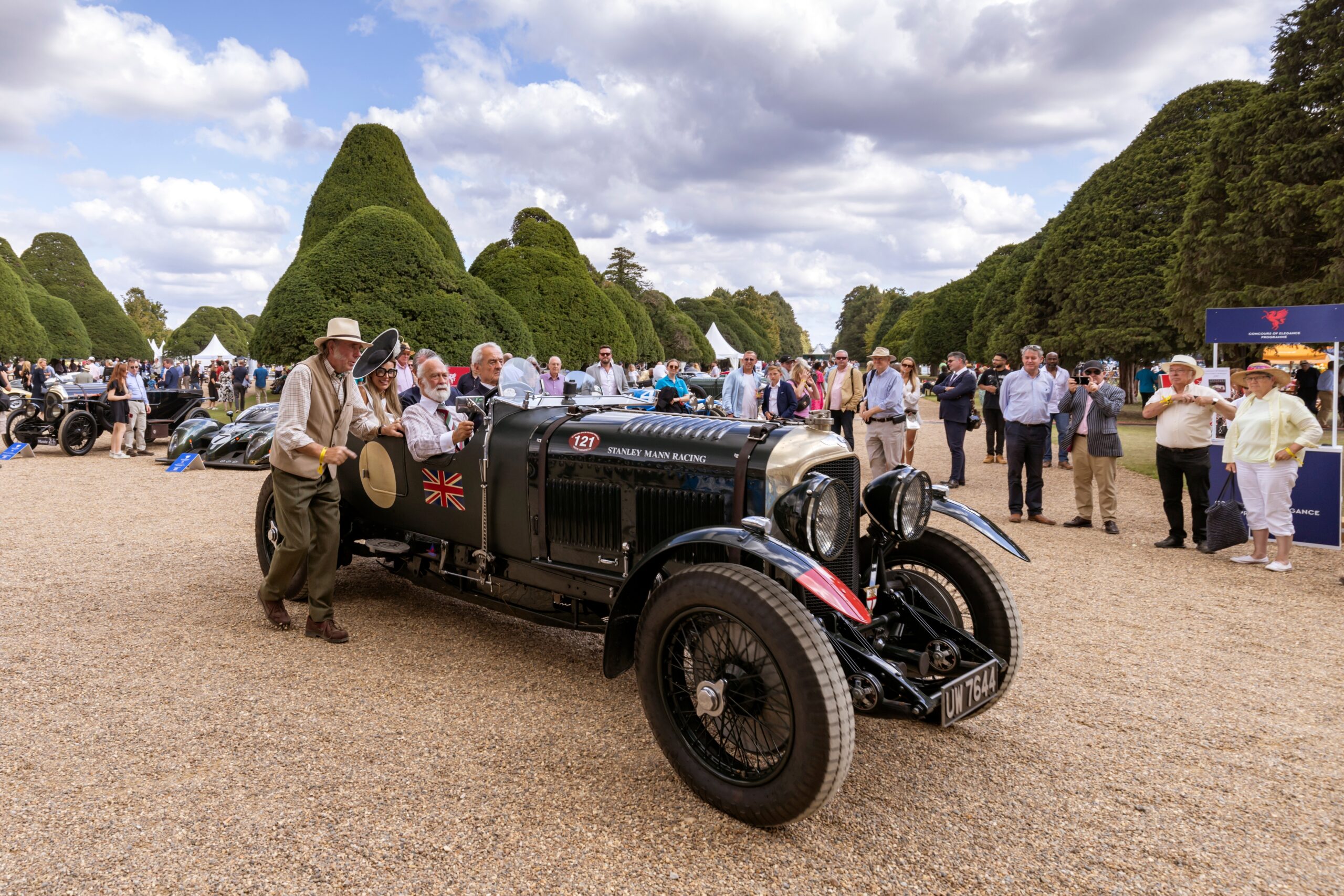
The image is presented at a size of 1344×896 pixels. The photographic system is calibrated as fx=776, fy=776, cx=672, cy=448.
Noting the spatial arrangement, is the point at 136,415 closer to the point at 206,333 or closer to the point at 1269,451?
the point at 1269,451

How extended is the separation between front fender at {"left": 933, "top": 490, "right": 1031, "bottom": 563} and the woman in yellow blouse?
432cm

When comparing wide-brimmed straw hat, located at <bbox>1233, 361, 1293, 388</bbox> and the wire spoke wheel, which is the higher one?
wide-brimmed straw hat, located at <bbox>1233, 361, 1293, 388</bbox>

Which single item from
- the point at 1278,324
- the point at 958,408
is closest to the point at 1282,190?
the point at 1278,324

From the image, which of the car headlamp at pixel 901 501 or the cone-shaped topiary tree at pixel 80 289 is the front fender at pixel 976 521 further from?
the cone-shaped topiary tree at pixel 80 289

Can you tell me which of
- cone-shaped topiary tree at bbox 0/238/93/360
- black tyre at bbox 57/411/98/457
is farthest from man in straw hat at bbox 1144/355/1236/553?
cone-shaped topiary tree at bbox 0/238/93/360

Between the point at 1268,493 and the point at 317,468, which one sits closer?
the point at 317,468

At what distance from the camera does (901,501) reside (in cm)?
370

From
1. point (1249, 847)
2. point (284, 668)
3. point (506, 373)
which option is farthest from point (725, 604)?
point (506, 373)

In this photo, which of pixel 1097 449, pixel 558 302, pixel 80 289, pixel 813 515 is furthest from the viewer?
pixel 80 289

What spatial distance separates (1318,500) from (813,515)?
7109mm

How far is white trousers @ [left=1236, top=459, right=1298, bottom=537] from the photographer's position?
22.1 ft

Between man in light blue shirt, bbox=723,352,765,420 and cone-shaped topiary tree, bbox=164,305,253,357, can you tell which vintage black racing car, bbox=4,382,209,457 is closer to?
man in light blue shirt, bbox=723,352,765,420

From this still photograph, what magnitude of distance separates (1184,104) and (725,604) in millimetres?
30117

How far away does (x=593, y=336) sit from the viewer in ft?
94.7
